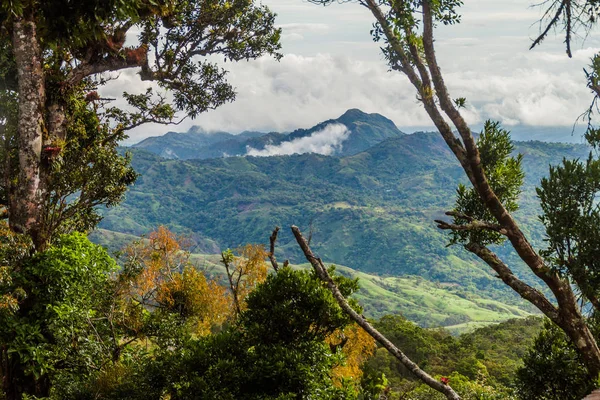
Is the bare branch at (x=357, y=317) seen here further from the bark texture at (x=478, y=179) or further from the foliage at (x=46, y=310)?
the foliage at (x=46, y=310)

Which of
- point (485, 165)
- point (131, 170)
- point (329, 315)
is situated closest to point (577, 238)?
point (485, 165)

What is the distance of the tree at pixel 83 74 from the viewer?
13.7 m

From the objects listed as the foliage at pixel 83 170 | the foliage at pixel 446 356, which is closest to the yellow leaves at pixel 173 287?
the foliage at pixel 83 170

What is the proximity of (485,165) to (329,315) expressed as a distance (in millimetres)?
5773

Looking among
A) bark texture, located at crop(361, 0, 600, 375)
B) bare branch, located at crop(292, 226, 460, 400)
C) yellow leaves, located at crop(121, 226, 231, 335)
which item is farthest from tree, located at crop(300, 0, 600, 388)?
yellow leaves, located at crop(121, 226, 231, 335)

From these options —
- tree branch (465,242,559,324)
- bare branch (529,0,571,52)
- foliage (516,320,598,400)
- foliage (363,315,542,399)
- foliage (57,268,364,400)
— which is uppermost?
bare branch (529,0,571,52)

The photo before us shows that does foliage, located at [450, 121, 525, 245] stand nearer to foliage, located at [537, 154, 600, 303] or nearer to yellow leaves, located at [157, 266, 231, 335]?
foliage, located at [537, 154, 600, 303]

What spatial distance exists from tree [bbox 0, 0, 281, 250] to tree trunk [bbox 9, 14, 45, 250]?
1.0 inches

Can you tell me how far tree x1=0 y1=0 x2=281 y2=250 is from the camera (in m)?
13.7

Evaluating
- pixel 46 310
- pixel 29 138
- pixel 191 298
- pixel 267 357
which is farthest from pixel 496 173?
pixel 191 298

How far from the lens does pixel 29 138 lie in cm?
1384

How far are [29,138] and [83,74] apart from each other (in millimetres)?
3203

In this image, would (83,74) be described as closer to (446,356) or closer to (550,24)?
(550,24)

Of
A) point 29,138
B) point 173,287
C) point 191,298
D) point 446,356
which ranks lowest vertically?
point 446,356
